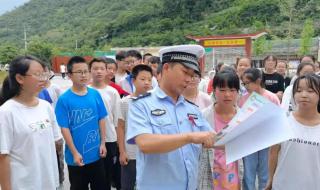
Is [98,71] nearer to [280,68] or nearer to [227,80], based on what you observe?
[227,80]

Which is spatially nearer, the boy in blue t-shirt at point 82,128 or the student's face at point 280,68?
the boy in blue t-shirt at point 82,128

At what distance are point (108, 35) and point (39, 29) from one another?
31336mm

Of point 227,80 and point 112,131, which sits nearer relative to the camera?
point 227,80

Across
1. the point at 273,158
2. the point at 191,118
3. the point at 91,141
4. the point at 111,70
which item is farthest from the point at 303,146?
the point at 111,70

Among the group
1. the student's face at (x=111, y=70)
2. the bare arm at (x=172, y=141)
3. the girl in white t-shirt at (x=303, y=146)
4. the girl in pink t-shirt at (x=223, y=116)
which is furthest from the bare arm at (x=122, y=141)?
the bare arm at (x=172, y=141)

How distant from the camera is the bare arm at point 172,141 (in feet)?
5.52

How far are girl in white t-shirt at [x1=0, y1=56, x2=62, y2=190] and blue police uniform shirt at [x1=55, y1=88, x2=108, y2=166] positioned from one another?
67 centimetres

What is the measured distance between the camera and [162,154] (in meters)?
1.91

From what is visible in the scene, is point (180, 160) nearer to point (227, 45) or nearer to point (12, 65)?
point (12, 65)

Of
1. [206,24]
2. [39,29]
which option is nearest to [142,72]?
[206,24]

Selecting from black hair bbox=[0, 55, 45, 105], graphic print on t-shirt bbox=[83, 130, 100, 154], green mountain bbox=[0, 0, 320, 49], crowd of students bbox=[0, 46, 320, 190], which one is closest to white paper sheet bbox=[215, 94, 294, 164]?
crowd of students bbox=[0, 46, 320, 190]

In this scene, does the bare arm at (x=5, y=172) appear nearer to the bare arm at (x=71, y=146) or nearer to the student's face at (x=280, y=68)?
the bare arm at (x=71, y=146)

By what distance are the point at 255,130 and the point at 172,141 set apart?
42 cm

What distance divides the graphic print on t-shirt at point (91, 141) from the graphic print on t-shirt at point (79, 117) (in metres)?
0.14
